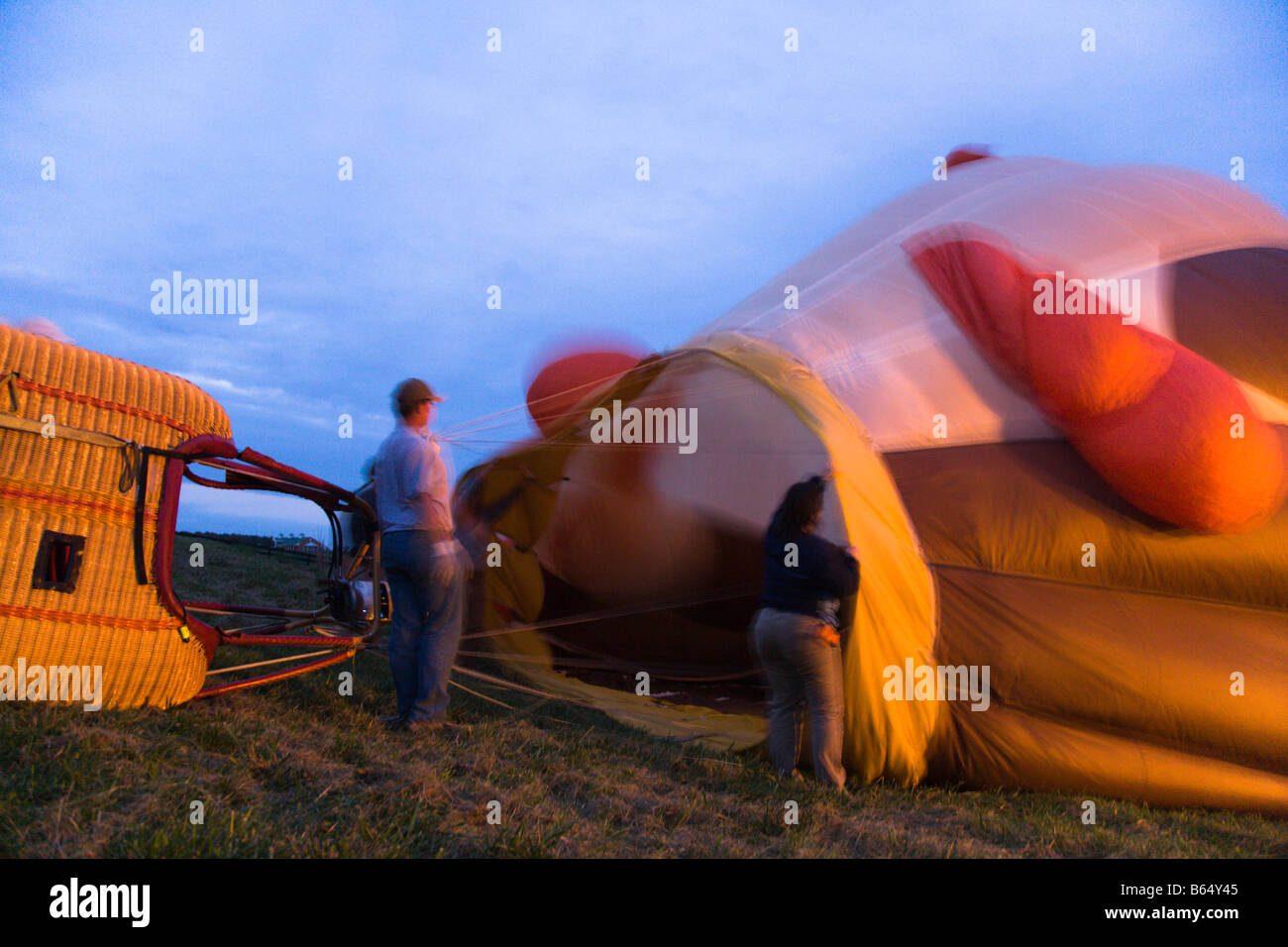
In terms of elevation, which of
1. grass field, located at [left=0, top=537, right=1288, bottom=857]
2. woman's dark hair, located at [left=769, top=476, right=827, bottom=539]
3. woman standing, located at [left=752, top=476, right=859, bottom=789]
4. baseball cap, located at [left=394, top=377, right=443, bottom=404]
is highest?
baseball cap, located at [left=394, top=377, right=443, bottom=404]

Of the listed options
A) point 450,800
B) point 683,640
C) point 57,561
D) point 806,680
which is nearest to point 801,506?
point 806,680

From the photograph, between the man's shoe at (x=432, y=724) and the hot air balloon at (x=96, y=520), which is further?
the man's shoe at (x=432, y=724)

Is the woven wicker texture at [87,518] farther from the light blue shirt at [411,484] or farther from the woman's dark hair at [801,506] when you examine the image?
the woman's dark hair at [801,506]

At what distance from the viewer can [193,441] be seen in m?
3.38

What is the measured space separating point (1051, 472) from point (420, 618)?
3.07 metres

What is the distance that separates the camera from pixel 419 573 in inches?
149

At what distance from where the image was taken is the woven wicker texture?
116 inches

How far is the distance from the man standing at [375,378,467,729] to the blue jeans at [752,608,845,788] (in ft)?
4.73

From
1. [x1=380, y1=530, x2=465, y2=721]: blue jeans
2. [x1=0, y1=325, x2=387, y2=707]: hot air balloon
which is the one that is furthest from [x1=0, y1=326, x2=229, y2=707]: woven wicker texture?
[x1=380, y1=530, x2=465, y2=721]: blue jeans

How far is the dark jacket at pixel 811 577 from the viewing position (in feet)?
11.6

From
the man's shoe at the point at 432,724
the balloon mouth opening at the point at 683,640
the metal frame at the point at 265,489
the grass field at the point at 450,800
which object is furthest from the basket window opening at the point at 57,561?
the balloon mouth opening at the point at 683,640

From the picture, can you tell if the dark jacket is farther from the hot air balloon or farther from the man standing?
the hot air balloon

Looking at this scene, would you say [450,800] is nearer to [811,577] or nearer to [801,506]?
[811,577]
